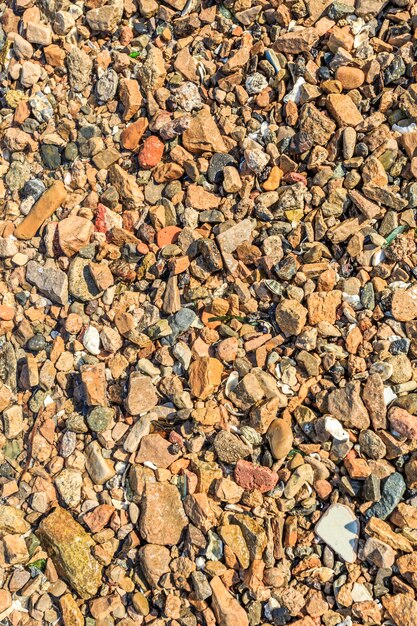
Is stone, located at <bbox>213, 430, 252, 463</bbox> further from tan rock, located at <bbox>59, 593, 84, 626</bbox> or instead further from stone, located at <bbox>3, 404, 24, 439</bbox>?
stone, located at <bbox>3, 404, 24, 439</bbox>

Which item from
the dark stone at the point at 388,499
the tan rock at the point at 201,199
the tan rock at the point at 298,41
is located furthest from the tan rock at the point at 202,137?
the dark stone at the point at 388,499

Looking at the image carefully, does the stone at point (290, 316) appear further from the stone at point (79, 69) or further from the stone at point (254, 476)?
the stone at point (79, 69)

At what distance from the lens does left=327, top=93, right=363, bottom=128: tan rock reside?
3428 millimetres

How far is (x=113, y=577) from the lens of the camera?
2912mm

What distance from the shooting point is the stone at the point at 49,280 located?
350cm

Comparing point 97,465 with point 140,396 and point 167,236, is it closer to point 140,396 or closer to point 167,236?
point 140,396

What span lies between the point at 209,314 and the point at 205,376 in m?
0.38

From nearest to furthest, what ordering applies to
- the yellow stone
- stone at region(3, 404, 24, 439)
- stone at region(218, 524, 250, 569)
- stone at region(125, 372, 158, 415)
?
stone at region(218, 524, 250, 569) < stone at region(125, 372, 158, 415) < stone at region(3, 404, 24, 439) < the yellow stone

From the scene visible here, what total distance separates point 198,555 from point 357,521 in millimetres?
782

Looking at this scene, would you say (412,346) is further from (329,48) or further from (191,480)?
(329,48)

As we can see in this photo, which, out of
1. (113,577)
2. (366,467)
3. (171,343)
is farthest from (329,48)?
(113,577)

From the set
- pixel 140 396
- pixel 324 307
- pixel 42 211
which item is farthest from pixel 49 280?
pixel 324 307

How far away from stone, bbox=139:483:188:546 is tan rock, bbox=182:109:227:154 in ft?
6.65

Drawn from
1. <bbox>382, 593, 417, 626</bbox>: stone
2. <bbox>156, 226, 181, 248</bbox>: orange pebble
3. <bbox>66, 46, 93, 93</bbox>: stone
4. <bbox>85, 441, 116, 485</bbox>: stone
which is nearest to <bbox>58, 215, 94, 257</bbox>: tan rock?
<bbox>156, 226, 181, 248</bbox>: orange pebble
